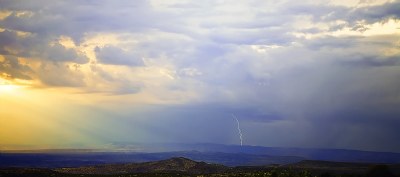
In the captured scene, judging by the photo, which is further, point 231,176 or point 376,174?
point 231,176

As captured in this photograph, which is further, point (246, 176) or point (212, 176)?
point (212, 176)

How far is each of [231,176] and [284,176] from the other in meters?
27.4

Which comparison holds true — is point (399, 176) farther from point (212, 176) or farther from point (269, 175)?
point (212, 176)

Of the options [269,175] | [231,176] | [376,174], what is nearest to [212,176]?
[231,176]

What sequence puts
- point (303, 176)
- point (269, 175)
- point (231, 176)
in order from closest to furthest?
point (303, 176)
point (269, 175)
point (231, 176)

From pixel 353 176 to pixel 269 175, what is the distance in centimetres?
3159

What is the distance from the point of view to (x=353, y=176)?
164875mm

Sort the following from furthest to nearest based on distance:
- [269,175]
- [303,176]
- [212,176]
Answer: [212,176] → [269,175] → [303,176]

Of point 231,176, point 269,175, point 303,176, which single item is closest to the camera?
point 303,176

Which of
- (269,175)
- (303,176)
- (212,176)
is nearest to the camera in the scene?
(303,176)

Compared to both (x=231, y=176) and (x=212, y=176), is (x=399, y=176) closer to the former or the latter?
(x=231, y=176)

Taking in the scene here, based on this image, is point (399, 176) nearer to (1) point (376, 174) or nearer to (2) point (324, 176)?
(1) point (376, 174)

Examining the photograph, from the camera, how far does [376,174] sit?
169 meters

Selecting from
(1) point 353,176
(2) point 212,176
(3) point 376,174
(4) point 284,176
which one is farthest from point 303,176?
(2) point 212,176
